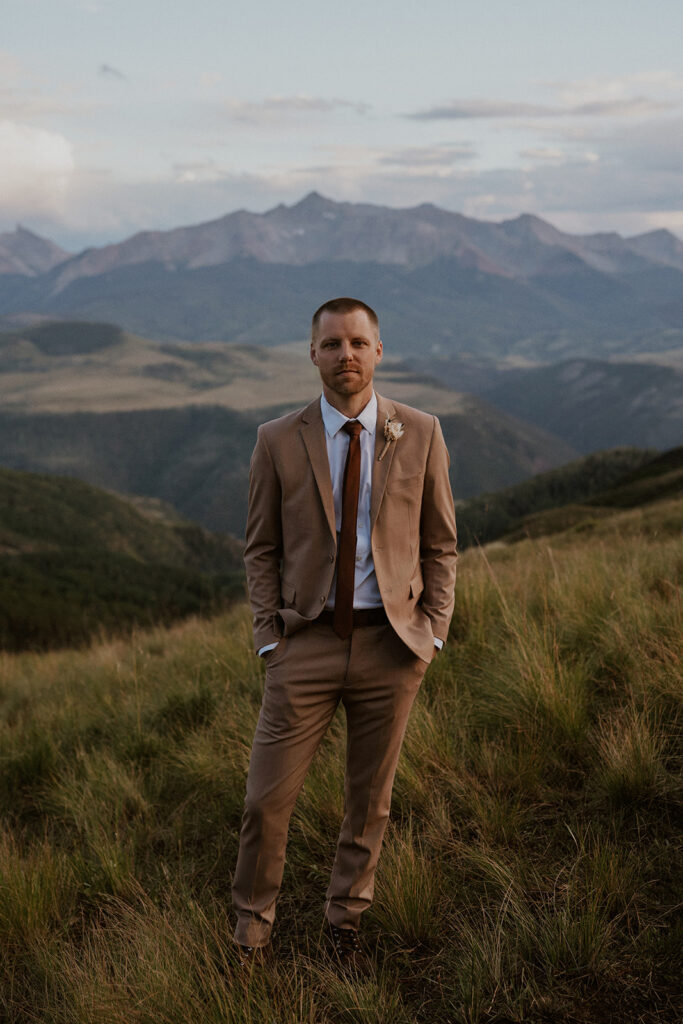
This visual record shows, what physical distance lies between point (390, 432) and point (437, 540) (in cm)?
47

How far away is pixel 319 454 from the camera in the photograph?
113 inches

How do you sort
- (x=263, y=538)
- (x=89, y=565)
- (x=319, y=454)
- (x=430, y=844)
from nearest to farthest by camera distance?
1. (x=319, y=454)
2. (x=263, y=538)
3. (x=430, y=844)
4. (x=89, y=565)

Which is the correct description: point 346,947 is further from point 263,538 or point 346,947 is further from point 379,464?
point 379,464

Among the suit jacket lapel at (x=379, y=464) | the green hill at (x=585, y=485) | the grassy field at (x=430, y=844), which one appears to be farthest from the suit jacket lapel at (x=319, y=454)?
the green hill at (x=585, y=485)

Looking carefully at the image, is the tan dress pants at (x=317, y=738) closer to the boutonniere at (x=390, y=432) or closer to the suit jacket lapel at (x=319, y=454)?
the suit jacket lapel at (x=319, y=454)

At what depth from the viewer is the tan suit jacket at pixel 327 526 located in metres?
2.86

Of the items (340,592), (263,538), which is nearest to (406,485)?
(340,592)

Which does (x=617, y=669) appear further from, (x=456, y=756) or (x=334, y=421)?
(x=334, y=421)

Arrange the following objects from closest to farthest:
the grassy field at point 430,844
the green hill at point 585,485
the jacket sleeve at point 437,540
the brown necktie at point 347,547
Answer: the grassy field at point 430,844 → the brown necktie at point 347,547 → the jacket sleeve at point 437,540 → the green hill at point 585,485

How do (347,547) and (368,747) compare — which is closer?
(347,547)

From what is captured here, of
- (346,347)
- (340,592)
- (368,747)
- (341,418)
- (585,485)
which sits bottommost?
(585,485)

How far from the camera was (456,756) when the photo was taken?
13.4 feet

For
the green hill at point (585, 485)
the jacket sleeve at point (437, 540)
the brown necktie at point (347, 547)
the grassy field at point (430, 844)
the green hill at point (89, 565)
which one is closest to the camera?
the grassy field at point (430, 844)

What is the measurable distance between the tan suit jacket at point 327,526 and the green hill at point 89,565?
8.21 meters
